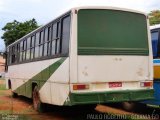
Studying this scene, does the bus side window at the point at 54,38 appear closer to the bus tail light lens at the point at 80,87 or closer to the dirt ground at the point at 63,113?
the bus tail light lens at the point at 80,87

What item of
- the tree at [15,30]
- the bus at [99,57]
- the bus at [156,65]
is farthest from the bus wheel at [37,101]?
the tree at [15,30]

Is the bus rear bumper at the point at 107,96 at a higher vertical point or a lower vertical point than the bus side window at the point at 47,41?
lower

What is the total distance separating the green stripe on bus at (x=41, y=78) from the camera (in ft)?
36.3

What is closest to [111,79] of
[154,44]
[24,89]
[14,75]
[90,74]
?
[90,74]

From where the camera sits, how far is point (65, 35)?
415 inches

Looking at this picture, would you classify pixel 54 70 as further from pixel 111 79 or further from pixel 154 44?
pixel 154 44

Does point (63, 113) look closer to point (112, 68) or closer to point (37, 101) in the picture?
point (37, 101)

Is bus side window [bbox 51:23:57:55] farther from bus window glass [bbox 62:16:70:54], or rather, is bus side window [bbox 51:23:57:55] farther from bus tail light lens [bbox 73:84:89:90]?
bus tail light lens [bbox 73:84:89:90]

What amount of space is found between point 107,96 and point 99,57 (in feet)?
3.58

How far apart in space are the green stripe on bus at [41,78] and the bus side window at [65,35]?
0.85ft

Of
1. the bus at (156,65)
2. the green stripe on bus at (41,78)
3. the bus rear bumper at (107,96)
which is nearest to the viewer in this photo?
the bus rear bumper at (107,96)

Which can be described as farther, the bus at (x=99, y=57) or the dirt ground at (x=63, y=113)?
the dirt ground at (x=63, y=113)

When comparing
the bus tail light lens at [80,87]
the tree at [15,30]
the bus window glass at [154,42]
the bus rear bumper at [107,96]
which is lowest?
the bus rear bumper at [107,96]

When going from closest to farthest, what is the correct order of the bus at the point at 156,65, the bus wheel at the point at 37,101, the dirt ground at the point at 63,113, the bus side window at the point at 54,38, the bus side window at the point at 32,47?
the bus side window at the point at 54,38 < the bus at the point at 156,65 < the dirt ground at the point at 63,113 < the bus wheel at the point at 37,101 < the bus side window at the point at 32,47
